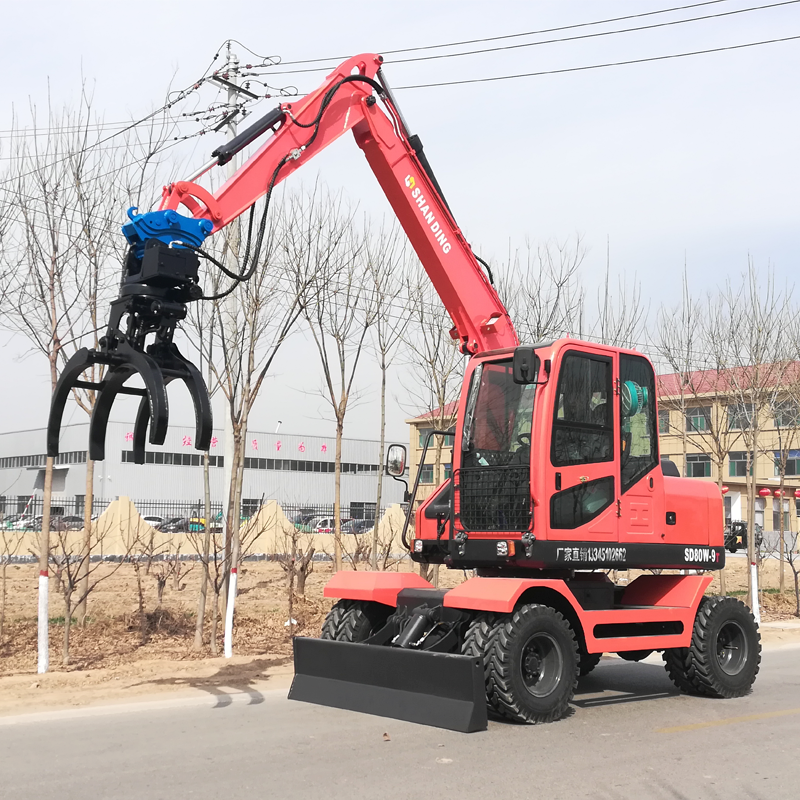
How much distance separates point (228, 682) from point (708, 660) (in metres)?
5.07

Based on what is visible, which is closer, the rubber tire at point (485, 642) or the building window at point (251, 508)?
the rubber tire at point (485, 642)

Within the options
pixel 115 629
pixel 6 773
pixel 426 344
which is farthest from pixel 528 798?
pixel 426 344

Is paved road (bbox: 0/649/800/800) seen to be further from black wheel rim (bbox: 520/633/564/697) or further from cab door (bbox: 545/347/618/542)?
cab door (bbox: 545/347/618/542)

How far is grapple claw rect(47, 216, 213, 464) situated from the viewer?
7.16m

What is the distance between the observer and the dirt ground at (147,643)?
1018cm

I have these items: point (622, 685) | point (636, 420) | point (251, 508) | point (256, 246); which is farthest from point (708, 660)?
point (251, 508)

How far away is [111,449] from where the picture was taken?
62.4 meters

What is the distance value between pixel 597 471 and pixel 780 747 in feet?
9.49

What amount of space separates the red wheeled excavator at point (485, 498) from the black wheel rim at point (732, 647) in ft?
0.08

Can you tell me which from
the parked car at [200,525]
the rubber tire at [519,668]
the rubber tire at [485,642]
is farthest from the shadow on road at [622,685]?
the parked car at [200,525]

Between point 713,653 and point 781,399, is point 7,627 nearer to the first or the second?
point 713,653

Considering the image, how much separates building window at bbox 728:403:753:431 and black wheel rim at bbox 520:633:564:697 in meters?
13.6

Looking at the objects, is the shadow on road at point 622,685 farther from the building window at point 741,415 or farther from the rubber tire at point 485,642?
the building window at point 741,415

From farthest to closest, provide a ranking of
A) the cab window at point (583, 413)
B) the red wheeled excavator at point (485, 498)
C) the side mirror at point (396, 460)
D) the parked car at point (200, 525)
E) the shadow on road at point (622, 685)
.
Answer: the parked car at point (200, 525) < the shadow on road at point (622, 685) < the side mirror at point (396, 460) < the cab window at point (583, 413) < the red wheeled excavator at point (485, 498)
